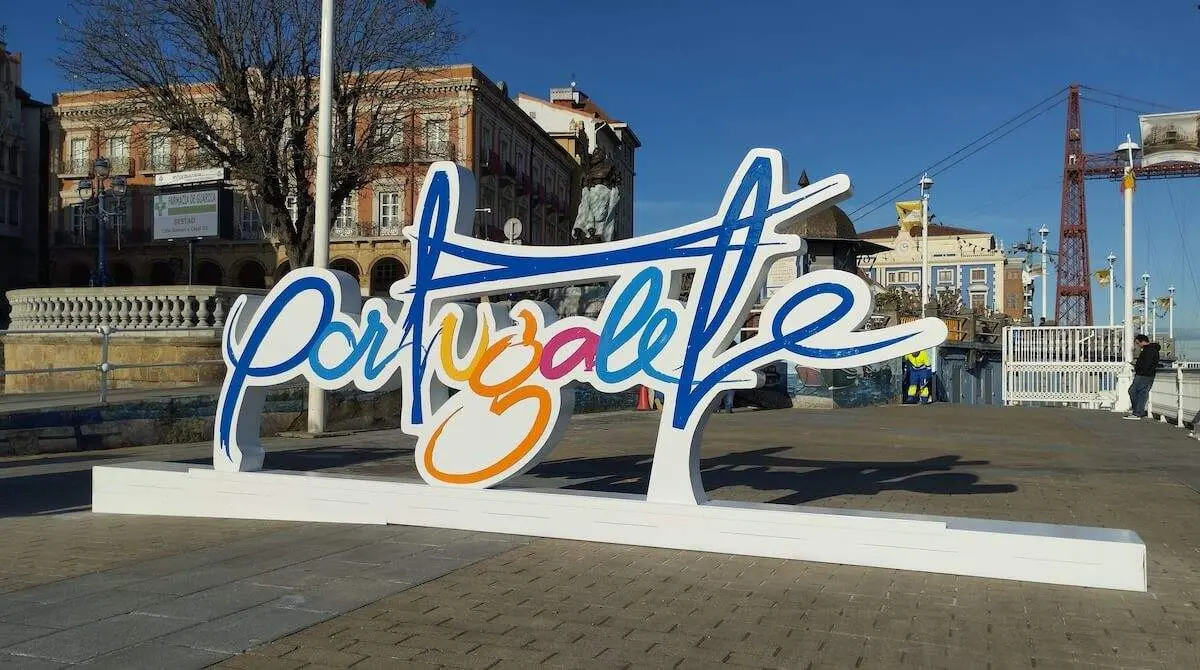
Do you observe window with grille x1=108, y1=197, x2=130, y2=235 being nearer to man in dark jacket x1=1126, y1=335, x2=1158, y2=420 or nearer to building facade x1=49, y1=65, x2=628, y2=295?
building facade x1=49, y1=65, x2=628, y2=295

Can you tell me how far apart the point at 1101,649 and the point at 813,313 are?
2.52 metres

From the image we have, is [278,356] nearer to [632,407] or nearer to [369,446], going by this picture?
[369,446]

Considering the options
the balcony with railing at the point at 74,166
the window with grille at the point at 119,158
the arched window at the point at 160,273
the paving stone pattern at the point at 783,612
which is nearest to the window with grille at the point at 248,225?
the arched window at the point at 160,273

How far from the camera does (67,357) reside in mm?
18250

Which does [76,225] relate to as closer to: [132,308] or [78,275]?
[78,275]

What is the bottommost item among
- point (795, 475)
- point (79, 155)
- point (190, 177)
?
point (795, 475)

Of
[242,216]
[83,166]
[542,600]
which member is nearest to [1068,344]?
[542,600]

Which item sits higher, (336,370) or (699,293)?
(699,293)

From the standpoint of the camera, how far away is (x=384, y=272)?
45500 millimetres

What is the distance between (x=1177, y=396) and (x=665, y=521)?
16044mm

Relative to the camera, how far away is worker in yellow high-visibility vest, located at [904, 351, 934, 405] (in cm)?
2558

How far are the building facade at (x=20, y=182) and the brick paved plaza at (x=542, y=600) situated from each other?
46654mm

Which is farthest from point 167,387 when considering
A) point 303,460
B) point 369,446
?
point 303,460

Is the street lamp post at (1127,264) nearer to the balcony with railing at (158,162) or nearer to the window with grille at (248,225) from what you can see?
the window with grille at (248,225)
